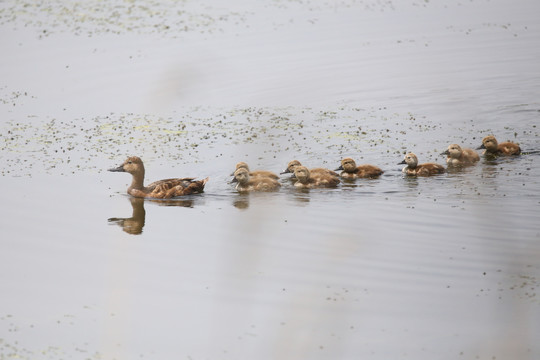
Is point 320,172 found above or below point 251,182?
above

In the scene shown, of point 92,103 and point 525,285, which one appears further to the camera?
point 92,103

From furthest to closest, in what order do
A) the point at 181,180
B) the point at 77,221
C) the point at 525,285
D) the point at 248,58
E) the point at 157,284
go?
1. the point at 248,58
2. the point at 181,180
3. the point at 77,221
4. the point at 157,284
5. the point at 525,285

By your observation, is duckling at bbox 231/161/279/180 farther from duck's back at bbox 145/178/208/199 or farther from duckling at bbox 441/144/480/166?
duckling at bbox 441/144/480/166

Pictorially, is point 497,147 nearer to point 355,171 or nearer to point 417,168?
point 417,168

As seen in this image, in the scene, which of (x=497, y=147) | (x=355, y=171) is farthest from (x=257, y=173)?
(x=497, y=147)

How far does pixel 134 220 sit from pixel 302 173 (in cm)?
210

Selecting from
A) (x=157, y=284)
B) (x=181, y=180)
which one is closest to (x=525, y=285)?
(x=157, y=284)

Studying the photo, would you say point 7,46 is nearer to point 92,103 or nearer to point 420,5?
point 92,103

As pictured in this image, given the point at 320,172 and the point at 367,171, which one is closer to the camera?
the point at 320,172

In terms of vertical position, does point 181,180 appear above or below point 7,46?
below

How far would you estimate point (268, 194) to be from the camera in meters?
10.7

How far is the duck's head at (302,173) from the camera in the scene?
423 inches

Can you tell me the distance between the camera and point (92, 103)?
14.5m

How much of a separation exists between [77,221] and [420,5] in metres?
12.5
